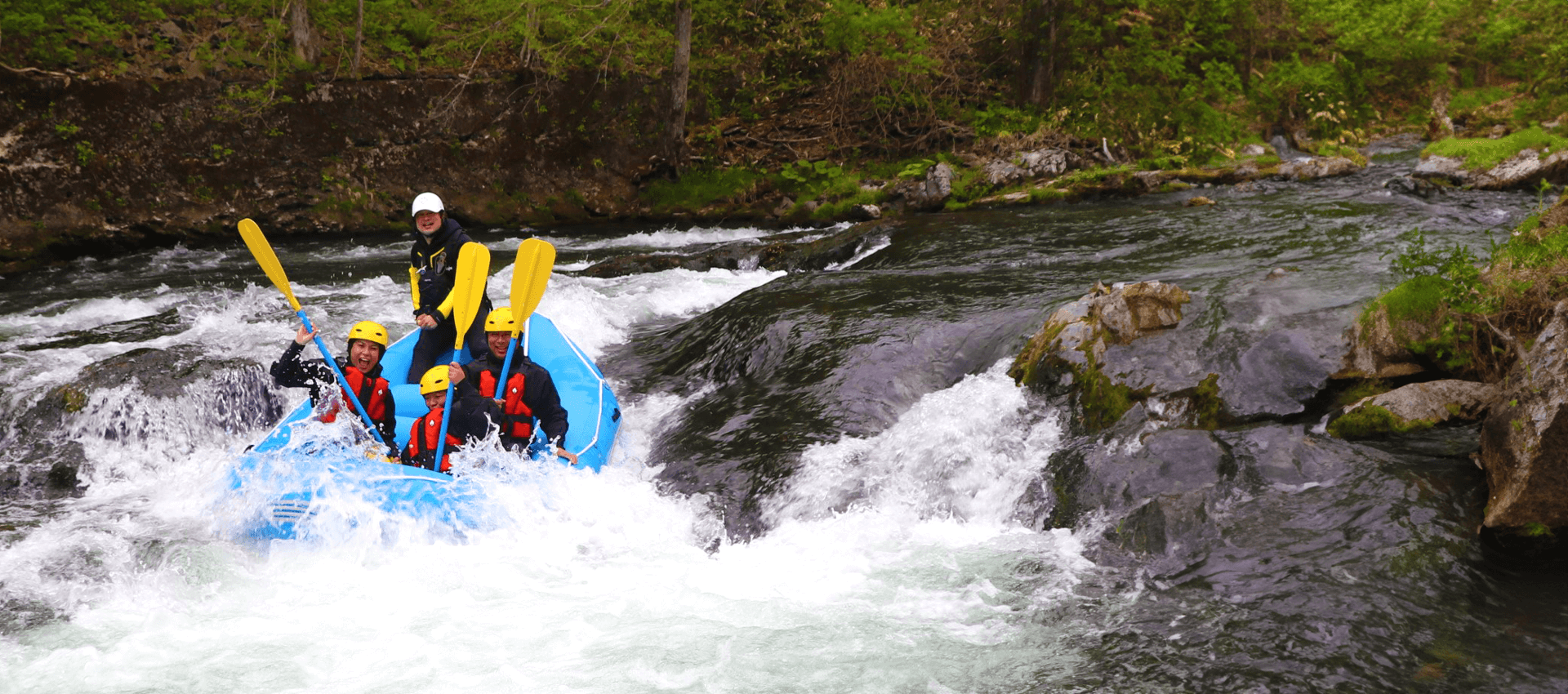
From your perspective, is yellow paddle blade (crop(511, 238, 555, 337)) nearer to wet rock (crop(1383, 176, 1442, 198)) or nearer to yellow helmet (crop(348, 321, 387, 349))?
yellow helmet (crop(348, 321, 387, 349))

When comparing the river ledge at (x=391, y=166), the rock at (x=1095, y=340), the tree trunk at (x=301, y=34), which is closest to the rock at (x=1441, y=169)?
the river ledge at (x=391, y=166)

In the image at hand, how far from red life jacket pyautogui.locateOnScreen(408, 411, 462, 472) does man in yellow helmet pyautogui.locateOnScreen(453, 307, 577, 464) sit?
0.77 ft

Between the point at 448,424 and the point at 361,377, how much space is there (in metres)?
0.68

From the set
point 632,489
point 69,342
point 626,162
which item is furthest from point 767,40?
point 632,489

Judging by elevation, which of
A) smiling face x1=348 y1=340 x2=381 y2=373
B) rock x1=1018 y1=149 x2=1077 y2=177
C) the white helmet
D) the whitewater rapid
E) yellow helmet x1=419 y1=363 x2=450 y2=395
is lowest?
the whitewater rapid

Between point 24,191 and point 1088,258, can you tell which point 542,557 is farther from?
point 24,191

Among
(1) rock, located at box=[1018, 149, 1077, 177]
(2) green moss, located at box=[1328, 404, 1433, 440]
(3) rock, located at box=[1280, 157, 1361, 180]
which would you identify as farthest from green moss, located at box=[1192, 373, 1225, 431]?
(3) rock, located at box=[1280, 157, 1361, 180]

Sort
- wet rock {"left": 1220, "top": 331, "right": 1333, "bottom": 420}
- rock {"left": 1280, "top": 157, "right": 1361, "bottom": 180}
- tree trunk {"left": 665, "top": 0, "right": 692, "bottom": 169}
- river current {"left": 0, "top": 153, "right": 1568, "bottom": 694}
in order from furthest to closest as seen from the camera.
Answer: tree trunk {"left": 665, "top": 0, "right": 692, "bottom": 169}, rock {"left": 1280, "top": 157, "right": 1361, "bottom": 180}, wet rock {"left": 1220, "top": 331, "right": 1333, "bottom": 420}, river current {"left": 0, "top": 153, "right": 1568, "bottom": 694}

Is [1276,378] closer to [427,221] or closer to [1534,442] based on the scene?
[1534,442]

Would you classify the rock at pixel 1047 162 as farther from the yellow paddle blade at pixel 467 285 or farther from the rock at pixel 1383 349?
the yellow paddle blade at pixel 467 285

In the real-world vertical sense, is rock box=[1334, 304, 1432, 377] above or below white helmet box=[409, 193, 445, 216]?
below

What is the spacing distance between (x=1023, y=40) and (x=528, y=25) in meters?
7.61

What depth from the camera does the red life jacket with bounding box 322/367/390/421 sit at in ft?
16.1

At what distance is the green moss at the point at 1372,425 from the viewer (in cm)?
410
